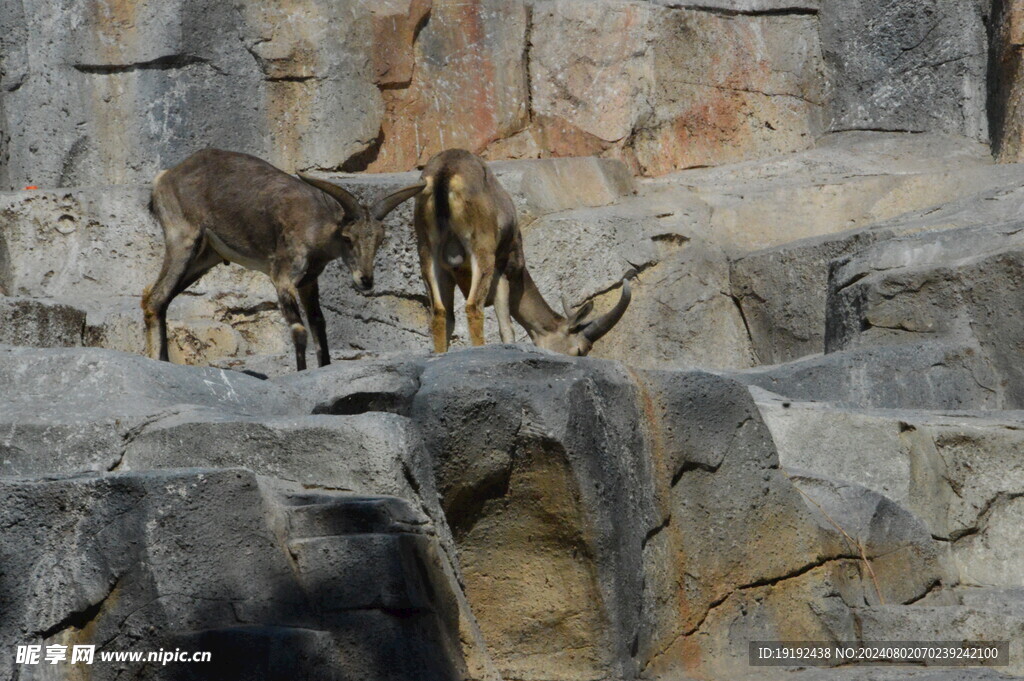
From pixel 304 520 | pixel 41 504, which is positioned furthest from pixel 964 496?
pixel 41 504

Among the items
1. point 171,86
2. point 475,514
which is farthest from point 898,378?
point 171,86

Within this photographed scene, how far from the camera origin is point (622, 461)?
600 cm

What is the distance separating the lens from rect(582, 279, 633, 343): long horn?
40.4 ft

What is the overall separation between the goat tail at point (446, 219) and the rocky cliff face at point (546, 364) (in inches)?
35.7

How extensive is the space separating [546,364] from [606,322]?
644 centimetres

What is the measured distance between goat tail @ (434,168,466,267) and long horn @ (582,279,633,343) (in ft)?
4.93

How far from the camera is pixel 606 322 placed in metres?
12.5

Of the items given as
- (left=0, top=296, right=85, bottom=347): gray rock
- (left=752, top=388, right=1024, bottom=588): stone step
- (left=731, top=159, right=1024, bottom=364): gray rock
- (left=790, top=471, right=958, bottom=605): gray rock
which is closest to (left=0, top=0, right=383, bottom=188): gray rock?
(left=0, top=296, right=85, bottom=347): gray rock

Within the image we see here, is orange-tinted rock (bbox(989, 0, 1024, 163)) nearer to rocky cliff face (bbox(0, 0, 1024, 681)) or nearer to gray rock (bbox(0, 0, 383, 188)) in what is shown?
rocky cliff face (bbox(0, 0, 1024, 681))

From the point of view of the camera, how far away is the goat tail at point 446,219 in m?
11.0

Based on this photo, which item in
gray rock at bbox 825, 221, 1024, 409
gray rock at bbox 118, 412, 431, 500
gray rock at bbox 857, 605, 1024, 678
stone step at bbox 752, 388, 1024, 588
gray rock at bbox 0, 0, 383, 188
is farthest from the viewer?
gray rock at bbox 0, 0, 383, 188

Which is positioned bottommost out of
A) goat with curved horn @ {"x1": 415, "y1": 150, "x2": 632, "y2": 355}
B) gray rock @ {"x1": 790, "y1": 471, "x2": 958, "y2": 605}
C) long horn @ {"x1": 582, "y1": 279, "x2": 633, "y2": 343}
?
gray rock @ {"x1": 790, "y1": 471, "x2": 958, "y2": 605}

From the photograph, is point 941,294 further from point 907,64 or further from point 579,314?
point 907,64

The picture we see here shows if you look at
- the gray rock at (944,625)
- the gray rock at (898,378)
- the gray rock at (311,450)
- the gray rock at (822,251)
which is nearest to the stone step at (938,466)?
the gray rock at (944,625)
